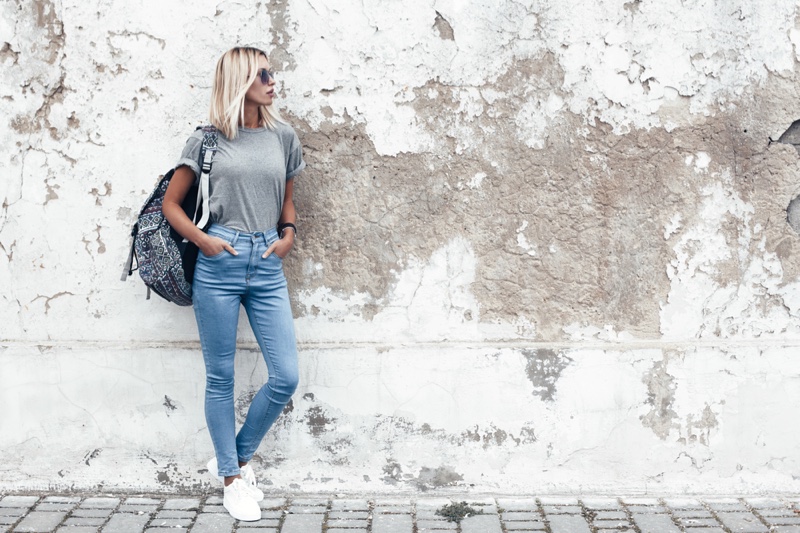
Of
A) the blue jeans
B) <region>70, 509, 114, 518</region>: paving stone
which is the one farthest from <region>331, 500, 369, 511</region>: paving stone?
<region>70, 509, 114, 518</region>: paving stone

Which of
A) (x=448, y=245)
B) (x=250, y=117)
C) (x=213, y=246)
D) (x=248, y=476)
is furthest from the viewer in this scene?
(x=448, y=245)

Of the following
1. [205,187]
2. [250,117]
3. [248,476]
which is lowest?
[248,476]

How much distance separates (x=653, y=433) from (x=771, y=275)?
35.5 inches

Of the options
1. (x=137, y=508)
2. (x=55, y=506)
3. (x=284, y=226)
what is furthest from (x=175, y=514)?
(x=284, y=226)

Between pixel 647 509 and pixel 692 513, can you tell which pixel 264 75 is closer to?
pixel 647 509

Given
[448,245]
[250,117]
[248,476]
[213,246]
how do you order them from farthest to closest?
1. [448,245]
2. [248,476]
3. [250,117]
4. [213,246]

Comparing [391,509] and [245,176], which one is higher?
[245,176]

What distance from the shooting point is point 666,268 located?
4.09 m

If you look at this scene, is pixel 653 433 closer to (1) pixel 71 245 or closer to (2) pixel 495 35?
(2) pixel 495 35

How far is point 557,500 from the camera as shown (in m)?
4.10

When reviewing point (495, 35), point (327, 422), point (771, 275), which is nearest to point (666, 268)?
point (771, 275)

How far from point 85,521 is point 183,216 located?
54.7 inches

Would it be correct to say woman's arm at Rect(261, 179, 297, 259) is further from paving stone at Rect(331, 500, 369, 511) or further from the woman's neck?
paving stone at Rect(331, 500, 369, 511)

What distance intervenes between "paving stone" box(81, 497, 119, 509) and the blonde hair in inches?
68.9
